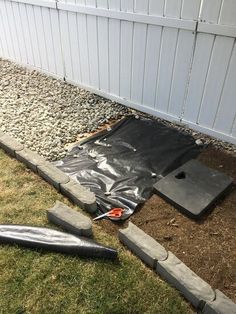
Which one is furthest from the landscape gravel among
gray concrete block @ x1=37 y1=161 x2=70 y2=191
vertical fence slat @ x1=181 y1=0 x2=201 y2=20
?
vertical fence slat @ x1=181 y1=0 x2=201 y2=20

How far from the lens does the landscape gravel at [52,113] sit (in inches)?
146

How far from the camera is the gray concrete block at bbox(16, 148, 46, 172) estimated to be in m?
3.14

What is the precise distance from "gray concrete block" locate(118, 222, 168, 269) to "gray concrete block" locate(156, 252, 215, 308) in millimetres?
53

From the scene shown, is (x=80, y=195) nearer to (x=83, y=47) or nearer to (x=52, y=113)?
(x=52, y=113)

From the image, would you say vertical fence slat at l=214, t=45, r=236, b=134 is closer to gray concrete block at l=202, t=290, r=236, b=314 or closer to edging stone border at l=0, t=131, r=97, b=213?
edging stone border at l=0, t=131, r=97, b=213

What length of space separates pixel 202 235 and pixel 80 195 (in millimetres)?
1156

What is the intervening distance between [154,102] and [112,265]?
2.51 metres

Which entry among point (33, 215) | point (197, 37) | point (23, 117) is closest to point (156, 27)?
point (197, 37)

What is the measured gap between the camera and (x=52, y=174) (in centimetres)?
→ 298

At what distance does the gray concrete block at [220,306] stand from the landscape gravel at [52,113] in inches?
79.0

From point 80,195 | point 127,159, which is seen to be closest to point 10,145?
point 80,195

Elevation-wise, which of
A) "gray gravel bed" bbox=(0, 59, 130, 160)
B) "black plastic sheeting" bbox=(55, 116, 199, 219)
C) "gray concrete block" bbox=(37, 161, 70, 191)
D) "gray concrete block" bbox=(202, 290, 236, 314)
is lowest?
"gray gravel bed" bbox=(0, 59, 130, 160)

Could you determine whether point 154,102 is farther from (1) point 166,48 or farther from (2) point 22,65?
(2) point 22,65

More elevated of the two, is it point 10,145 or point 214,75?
point 214,75
